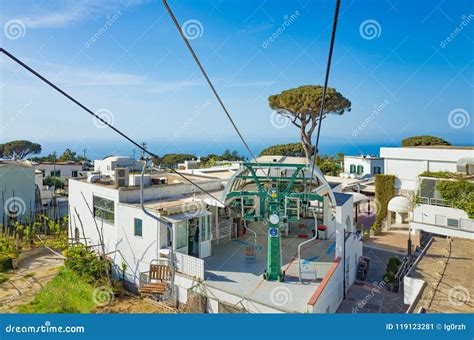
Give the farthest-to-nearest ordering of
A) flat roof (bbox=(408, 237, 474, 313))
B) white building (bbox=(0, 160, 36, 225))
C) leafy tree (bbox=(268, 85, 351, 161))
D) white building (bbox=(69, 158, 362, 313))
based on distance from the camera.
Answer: leafy tree (bbox=(268, 85, 351, 161)) < white building (bbox=(0, 160, 36, 225)) < white building (bbox=(69, 158, 362, 313)) < flat roof (bbox=(408, 237, 474, 313))

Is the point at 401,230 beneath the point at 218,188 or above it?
beneath

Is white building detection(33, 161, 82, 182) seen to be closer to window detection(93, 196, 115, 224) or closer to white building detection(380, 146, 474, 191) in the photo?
window detection(93, 196, 115, 224)

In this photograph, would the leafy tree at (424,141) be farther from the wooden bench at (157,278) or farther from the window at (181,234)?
the wooden bench at (157,278)

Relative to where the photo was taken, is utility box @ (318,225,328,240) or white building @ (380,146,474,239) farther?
white building @ (380,146,474,239)

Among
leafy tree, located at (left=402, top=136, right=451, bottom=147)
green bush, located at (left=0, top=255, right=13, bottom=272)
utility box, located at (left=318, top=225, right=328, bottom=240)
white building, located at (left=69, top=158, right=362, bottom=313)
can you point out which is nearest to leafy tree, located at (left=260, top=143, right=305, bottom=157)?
leafy tree, located at (left=402, top=136, right=451, bottom=147)

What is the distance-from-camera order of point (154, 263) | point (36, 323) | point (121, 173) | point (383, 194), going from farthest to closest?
point (383, 194)
point (121, 173)
point (154, 263)
point (36, 323)

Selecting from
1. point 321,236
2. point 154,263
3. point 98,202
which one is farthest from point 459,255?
point 98,202

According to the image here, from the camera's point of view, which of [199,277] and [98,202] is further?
[98,202]

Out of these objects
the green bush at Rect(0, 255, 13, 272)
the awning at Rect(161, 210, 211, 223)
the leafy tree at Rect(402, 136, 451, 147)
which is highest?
the leafy tree at Rect(402, 136, 451, 147)

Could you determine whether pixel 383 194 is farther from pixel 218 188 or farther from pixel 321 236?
pixel 218 188
